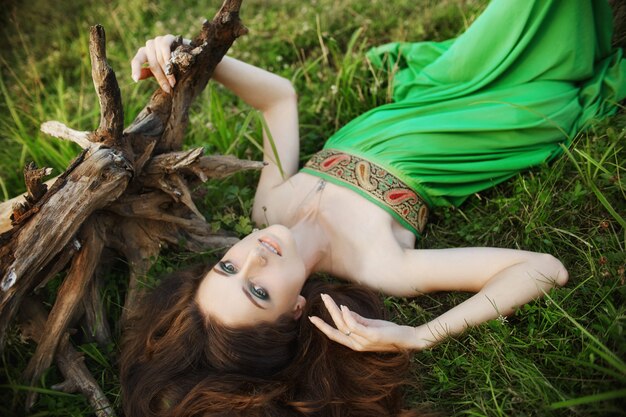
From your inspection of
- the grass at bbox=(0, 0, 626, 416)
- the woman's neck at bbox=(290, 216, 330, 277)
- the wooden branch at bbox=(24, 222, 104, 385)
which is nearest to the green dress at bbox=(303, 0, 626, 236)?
the grass at bbox=(0, 0, 626, 416)

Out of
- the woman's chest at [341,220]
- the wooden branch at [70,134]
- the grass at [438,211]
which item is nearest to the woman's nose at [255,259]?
the woman's chest at [341,220]

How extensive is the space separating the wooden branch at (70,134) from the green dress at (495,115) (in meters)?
1.24

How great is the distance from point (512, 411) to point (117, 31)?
16.1ft

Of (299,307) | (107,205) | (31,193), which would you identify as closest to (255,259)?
(299,307)

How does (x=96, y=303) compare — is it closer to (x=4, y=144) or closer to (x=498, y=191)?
(x=4, y=144)

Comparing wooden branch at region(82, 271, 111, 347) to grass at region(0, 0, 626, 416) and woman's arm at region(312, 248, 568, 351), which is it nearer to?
grass at region(0, 0, 626, 416)

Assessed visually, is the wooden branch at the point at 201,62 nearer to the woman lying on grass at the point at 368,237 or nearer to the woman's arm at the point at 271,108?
the woman lying on grass at the point at 368,237

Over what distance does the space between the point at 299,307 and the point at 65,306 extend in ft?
3.94

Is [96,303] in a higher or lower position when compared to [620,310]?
higher

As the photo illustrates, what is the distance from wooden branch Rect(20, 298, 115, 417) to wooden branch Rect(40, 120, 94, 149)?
0.89 metres

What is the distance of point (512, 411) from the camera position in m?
2.13

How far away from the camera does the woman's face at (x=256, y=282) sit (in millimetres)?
2418

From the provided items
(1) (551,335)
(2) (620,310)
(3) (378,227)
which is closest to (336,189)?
(3) (378,227)

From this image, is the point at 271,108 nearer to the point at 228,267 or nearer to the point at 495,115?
the point at 228,267
